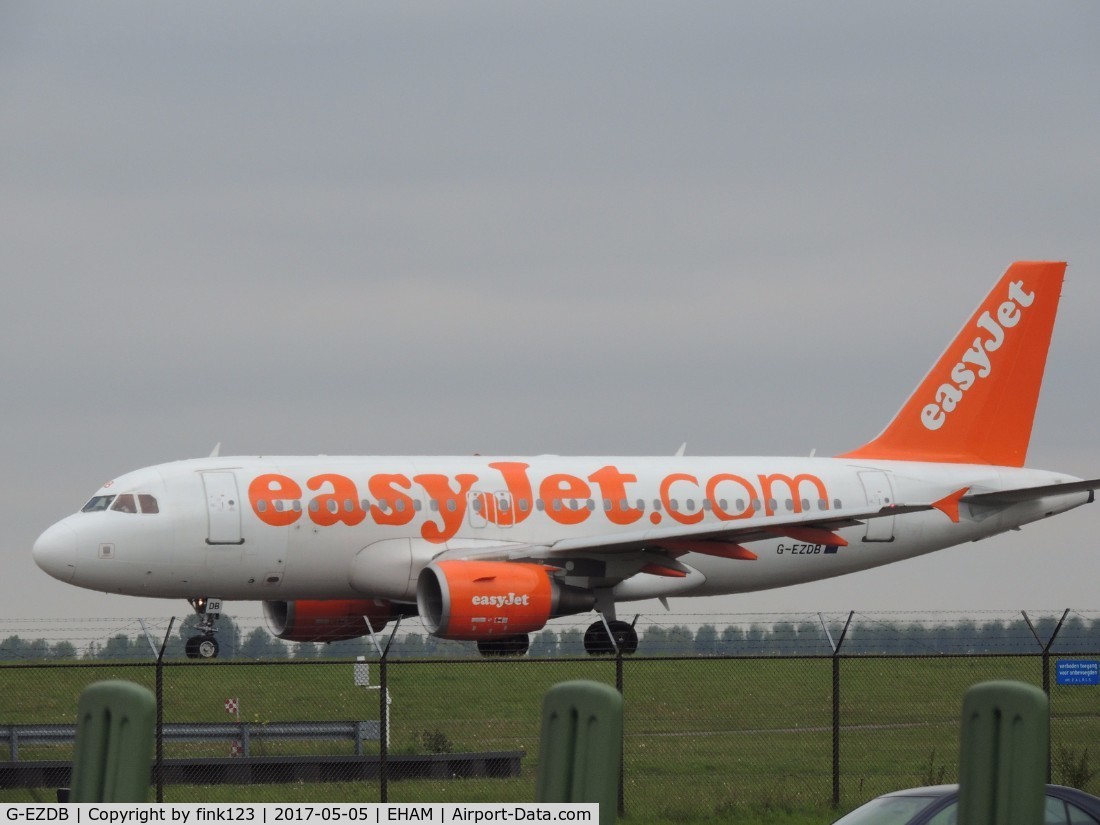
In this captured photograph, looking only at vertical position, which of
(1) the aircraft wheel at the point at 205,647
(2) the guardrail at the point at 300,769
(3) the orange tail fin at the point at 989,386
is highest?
(3) the orange tail fin at the point at 989,386

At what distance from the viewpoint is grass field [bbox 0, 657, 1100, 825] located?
20734 millimetres

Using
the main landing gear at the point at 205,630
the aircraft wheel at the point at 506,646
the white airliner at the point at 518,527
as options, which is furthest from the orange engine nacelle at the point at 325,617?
the aircraft wheel at the point at 506,646

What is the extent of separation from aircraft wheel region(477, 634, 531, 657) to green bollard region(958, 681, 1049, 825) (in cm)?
2212

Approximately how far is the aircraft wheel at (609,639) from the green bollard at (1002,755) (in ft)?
75.8

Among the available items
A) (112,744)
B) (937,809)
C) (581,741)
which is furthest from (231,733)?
(581,741)

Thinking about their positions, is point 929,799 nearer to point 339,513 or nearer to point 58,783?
point 58,783

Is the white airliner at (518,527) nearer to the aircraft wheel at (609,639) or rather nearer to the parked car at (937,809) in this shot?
the aircraft wheel at (609,639)

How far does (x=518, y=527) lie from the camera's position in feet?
109

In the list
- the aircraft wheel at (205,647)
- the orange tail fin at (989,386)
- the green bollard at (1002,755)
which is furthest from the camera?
the orange tail fin at (989,386)

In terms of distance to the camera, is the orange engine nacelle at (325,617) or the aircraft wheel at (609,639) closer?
the aircraft wheel at (609,639)

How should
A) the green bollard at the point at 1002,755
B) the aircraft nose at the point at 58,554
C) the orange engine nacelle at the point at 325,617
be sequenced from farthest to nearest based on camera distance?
1. the orange engine nacelle at the point at 325,617
2. the aircraft nose at the point at 58,554
3. the green bollard at the point at 1002,755

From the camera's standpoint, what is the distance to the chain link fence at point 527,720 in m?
20.6

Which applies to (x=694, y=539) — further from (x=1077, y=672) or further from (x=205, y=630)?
(x=1077, y=672)

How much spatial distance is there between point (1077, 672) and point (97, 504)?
16.6m
